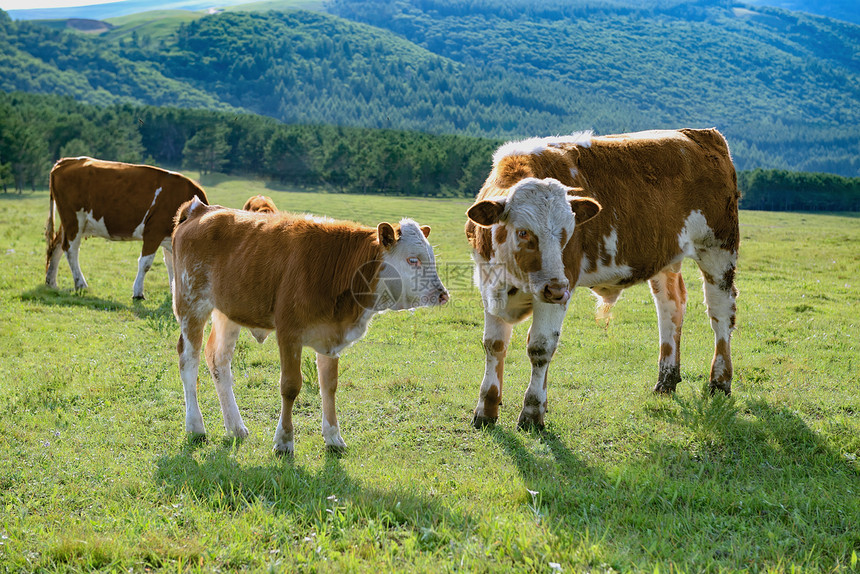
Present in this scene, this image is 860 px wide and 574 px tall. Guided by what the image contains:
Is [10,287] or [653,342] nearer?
[653,342]

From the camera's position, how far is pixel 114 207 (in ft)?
48.0

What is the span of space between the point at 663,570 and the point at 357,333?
340cm

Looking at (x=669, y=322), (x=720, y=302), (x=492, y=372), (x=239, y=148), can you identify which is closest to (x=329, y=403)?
(x=492, y=372)

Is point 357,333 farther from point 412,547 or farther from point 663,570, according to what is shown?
point 663,570

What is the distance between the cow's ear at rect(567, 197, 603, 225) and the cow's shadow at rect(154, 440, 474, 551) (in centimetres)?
310

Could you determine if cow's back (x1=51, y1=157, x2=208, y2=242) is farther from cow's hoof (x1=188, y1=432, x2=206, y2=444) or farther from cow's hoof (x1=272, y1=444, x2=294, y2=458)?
cow's hoof (x1=272, y1=444, x2=294, y2=458)

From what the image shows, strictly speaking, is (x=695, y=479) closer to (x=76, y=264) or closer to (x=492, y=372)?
(x=492, y=372)

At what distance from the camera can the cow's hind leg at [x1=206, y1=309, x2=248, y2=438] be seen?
6.90 metres

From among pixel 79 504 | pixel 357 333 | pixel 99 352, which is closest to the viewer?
pixel 79 504

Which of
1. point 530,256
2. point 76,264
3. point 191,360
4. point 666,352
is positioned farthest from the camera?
point 76,264

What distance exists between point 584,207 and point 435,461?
9.20 ft

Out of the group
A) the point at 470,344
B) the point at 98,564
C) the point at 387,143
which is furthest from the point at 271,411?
the point at 387,143

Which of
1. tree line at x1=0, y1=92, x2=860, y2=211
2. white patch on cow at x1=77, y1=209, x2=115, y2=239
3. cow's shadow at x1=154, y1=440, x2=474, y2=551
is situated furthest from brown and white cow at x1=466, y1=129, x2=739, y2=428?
tree line at x1=0, y1=92, x2=860, y2=211

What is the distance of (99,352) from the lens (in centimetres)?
1005
